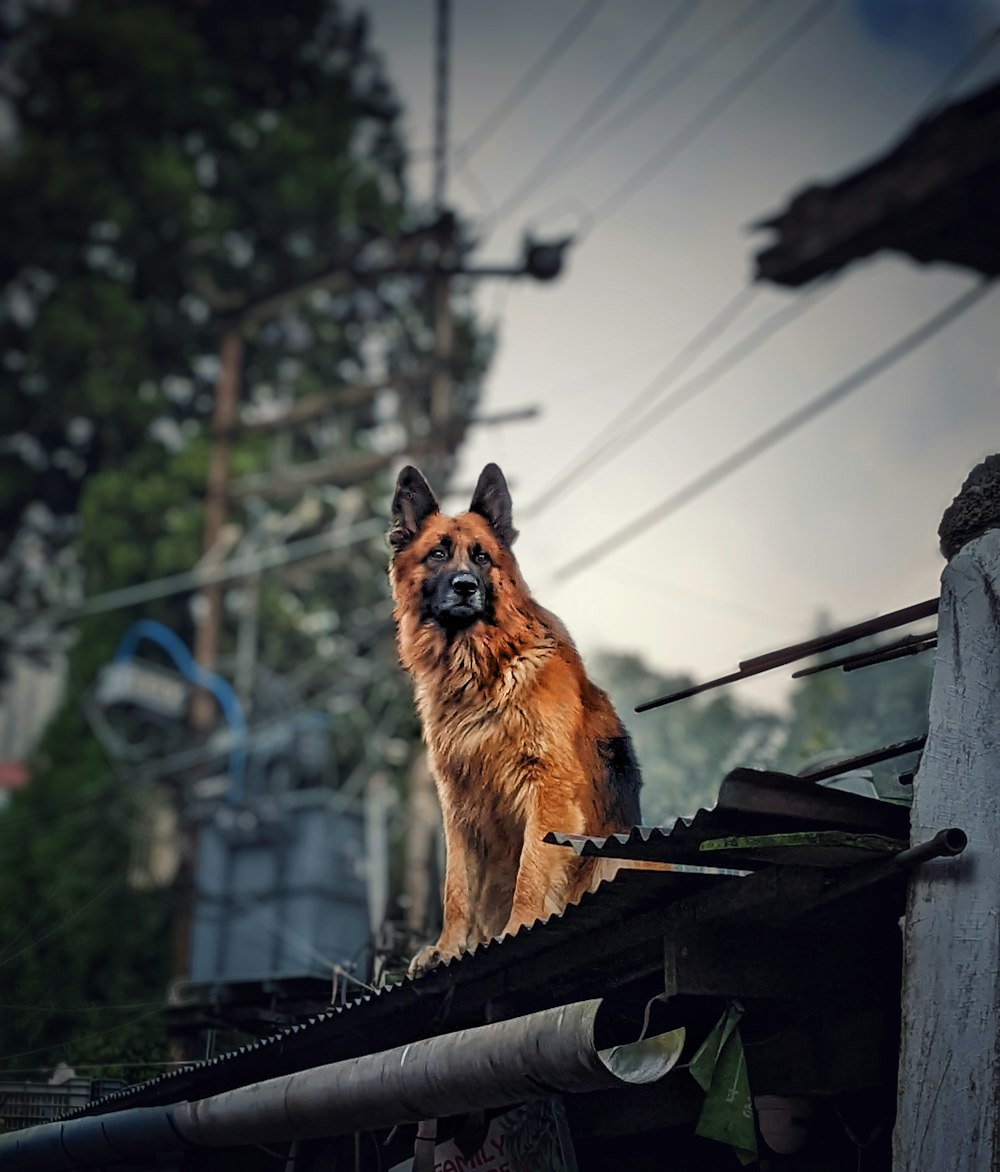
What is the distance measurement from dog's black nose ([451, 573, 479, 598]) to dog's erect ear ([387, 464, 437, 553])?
484 millimetres

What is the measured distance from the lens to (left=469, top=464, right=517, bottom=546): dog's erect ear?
25.6ft

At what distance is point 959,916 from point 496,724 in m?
3.04

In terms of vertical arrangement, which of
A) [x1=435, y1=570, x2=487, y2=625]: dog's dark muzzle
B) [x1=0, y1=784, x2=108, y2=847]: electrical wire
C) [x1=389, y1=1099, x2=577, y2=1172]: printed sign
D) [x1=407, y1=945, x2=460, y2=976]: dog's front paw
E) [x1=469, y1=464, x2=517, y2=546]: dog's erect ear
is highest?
[x1=0, y1=784, x2=108, y2=847]: electrical wire

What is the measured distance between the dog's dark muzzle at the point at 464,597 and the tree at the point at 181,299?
55.0 feet

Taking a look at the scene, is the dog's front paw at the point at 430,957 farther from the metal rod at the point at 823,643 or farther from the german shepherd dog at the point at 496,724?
the metal rod at the point at 823,643

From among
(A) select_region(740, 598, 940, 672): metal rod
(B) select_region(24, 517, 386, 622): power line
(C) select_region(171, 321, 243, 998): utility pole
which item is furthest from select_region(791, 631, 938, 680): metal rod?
(B) select_region(24, 517, 386, 622): power line

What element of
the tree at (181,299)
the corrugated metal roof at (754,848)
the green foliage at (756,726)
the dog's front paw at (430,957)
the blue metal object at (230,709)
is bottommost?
the corrugated metal roof at (754,848)

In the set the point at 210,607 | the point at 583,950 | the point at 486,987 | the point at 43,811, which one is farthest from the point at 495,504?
the point at 210,607

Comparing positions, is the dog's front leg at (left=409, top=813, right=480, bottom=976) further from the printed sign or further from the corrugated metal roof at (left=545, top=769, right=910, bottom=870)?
the corrugated metal roof at (left=545, top=769, right=910, bottom=870)

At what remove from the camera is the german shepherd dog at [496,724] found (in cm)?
707

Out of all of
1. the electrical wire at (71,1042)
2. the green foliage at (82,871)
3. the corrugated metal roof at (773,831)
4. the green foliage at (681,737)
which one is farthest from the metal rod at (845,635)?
the green foliage at (82,871)

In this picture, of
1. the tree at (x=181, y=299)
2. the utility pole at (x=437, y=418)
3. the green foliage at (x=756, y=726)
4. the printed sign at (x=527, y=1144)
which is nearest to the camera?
the printed sign at (x=527, y=1144)

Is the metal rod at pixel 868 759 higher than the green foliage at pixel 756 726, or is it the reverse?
the green foliage at pixel 756 726

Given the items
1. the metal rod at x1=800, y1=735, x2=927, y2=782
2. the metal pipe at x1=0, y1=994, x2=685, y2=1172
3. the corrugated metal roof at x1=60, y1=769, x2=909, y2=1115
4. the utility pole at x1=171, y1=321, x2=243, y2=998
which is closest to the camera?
the corrugated metal roof at x1=60, y1=769, x2=909, y2=1115
